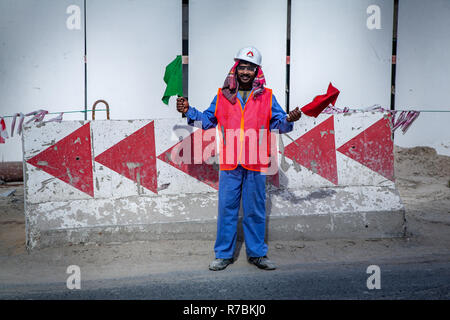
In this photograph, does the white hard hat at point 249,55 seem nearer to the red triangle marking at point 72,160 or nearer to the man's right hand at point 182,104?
the man's right hand at point 182,104

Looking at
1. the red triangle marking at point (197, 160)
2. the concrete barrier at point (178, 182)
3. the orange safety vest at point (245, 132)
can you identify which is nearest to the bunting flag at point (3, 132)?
the concrete barrier at point (178, 182)

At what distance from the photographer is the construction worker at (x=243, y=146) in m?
3.70

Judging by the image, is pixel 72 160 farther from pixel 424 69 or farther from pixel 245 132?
pixel 424 69

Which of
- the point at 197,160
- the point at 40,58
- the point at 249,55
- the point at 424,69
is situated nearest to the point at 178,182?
the point at 197,160

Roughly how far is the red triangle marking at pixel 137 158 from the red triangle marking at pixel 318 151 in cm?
140

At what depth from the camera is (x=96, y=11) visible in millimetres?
7633

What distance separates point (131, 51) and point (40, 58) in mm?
1672

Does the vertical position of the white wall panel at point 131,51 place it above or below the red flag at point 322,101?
above

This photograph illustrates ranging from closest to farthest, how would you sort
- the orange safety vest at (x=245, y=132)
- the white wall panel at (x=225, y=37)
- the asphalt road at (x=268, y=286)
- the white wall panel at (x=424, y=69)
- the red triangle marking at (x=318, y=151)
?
the asphalt road at (x=268, y=286), the orange safety vest at (x=245, y=132), the red triangle marking at (x=318, y=151), the white wall panel at (x=225, y=37), the white wall panel at (x=424, y=69)

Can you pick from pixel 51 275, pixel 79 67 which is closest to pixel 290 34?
pixel 79 67

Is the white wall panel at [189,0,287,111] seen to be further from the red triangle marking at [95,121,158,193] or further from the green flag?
the green flag

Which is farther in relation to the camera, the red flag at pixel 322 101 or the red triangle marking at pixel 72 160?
the red triangle marking at pixel 72 160

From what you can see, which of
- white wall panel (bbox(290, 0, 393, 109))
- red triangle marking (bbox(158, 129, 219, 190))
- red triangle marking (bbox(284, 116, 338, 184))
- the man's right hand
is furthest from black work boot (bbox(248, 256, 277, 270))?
white wall panel (bbox(290, 0, 393, 109))
